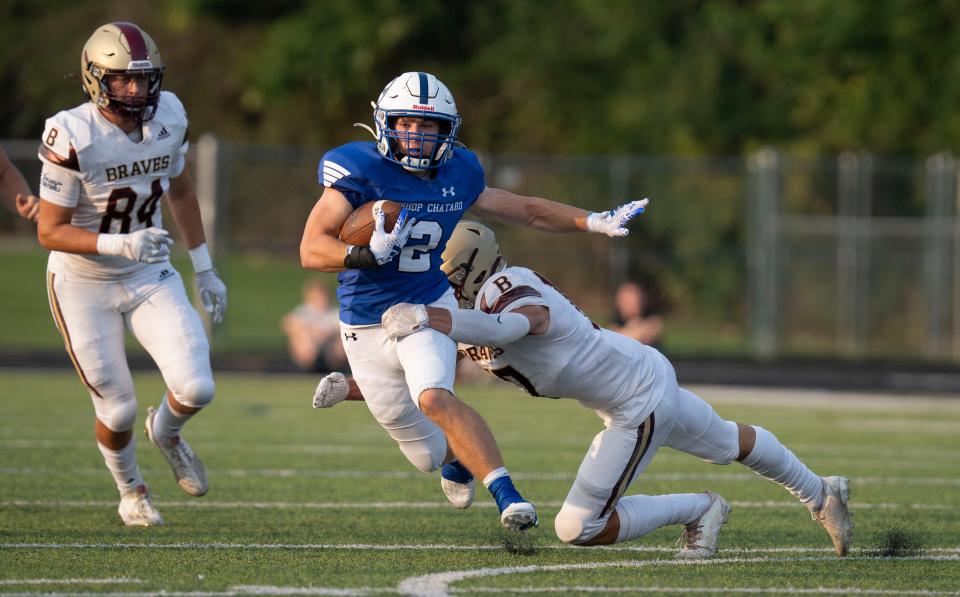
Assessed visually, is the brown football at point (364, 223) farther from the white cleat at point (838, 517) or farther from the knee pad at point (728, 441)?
the white cleat at point (838, 517)

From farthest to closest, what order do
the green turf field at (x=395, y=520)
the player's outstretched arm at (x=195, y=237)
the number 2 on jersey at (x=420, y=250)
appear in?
the player's outstretched arm at (x=195, y=237) → the number 2 on jersey at (x=420, y=250) → the green turf field at (x=395, y=520)

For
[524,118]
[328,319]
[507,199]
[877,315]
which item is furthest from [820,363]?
[507,199]

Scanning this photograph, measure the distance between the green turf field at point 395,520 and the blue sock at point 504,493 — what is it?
248 millimetres

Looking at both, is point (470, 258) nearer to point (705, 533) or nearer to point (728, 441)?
point (728, 441)

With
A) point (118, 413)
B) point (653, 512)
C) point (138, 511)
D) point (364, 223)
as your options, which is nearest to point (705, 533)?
point (653, 512)

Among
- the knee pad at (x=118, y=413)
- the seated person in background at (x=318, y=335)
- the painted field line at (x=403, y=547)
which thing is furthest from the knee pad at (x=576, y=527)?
the seated person in background at (x=318, y=335)

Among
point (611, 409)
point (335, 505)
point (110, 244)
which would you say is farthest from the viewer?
point (335, 505)

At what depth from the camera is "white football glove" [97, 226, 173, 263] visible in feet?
18.5

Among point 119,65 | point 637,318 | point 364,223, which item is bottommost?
point 637,318

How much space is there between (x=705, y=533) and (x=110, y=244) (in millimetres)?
2561

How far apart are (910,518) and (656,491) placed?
4.30 feet

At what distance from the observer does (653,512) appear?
541 cm

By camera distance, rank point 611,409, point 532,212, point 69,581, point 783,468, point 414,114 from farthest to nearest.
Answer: point 532,212
point 414,114
point 783,468
point 611,409
point 69,581

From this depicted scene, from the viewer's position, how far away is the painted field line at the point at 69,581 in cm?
470
